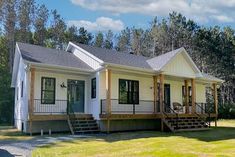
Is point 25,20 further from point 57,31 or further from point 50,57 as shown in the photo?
point 50,57

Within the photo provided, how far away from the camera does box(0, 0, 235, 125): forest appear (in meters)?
40.2

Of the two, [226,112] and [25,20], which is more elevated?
[25,20]

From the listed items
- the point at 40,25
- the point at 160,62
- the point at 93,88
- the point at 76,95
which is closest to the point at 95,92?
the point at 93,88

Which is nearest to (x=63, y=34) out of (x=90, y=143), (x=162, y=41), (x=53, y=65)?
(x=162, y=41)

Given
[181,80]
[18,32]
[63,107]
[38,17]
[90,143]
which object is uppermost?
[38,17]

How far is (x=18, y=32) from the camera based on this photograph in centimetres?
4131

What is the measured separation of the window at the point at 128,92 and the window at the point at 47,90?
429 cm

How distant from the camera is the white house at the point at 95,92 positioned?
703 inches

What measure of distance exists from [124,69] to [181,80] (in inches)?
270

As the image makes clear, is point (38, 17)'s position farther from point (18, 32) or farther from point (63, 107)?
point (63, 107)

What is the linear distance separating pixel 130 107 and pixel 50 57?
6029 mm

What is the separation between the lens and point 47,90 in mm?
18500

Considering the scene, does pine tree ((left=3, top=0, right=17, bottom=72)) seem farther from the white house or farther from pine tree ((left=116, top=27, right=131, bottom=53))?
pine tree ((left=116, top=27, right=131, bottom=53))

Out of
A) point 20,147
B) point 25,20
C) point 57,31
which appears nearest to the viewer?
point 20,147
